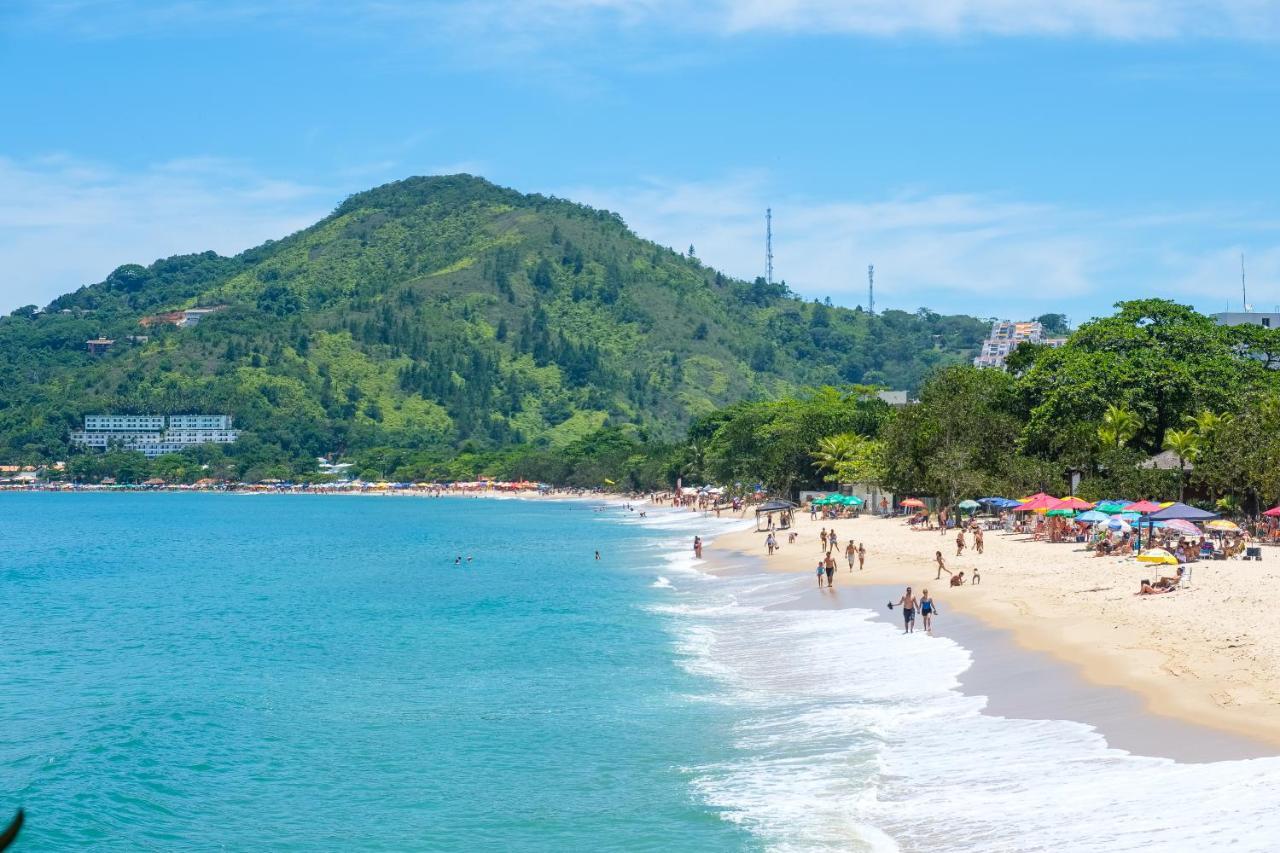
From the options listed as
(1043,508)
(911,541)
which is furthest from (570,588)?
(1043,508)

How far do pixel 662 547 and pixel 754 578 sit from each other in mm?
22812

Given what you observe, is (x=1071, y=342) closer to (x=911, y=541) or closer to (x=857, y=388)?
(x=911, y=541)

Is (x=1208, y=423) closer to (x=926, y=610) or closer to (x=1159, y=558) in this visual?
(x=1159, y=558)

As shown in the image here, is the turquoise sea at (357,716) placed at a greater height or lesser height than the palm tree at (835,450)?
lesser

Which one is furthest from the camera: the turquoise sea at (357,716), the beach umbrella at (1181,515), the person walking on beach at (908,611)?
the beach umbrella at (1181,515)

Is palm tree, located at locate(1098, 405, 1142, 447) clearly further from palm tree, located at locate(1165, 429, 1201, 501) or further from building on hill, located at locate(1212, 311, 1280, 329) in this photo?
building on hill, located at locate(1212, 311, 1280, 329)

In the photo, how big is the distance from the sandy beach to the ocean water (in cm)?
215

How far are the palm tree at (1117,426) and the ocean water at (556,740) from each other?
20.6 meters

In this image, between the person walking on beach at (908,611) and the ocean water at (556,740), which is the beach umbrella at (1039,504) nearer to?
the ocean water at (556,740)

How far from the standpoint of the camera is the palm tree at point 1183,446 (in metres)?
55.1

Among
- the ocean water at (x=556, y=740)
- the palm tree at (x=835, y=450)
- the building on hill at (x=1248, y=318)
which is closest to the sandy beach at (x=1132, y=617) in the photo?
the ocean water at (x=556, y=740)

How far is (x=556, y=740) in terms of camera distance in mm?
22766

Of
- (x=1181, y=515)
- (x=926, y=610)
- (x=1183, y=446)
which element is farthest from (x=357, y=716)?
(x=1183, y=446)

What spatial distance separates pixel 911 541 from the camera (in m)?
56.9
